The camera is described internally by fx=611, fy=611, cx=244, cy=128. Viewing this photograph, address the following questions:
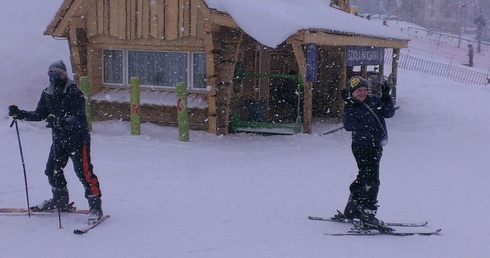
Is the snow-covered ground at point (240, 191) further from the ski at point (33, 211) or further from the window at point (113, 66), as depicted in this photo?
the window at point (113, 66)

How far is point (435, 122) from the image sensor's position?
17438 millimetres

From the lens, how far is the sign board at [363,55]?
619 inches

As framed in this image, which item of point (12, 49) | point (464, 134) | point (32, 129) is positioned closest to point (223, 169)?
point (32, 129)

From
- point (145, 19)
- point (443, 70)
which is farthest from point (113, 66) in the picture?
point (443, 70)

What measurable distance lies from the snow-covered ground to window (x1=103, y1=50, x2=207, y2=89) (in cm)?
124

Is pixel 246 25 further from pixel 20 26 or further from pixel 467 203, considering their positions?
pixel 20 26

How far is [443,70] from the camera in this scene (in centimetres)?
3450

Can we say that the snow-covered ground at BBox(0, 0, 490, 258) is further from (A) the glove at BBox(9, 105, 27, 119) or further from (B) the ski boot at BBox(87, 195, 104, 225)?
(A) the glove at BBox(9, 105, 27, 119)

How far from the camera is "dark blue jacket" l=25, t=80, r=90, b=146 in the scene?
616 cm

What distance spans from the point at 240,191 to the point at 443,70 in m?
29.0

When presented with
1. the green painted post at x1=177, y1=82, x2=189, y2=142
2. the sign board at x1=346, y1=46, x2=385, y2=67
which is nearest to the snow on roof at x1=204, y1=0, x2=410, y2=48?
the sign board at x1=346, y1=46, x2=385, y2=67

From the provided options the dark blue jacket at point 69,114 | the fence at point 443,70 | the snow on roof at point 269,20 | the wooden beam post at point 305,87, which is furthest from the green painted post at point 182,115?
the fence at point 443,70

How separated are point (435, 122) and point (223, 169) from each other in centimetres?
967

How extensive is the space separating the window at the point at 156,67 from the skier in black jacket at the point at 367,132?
314 inches
